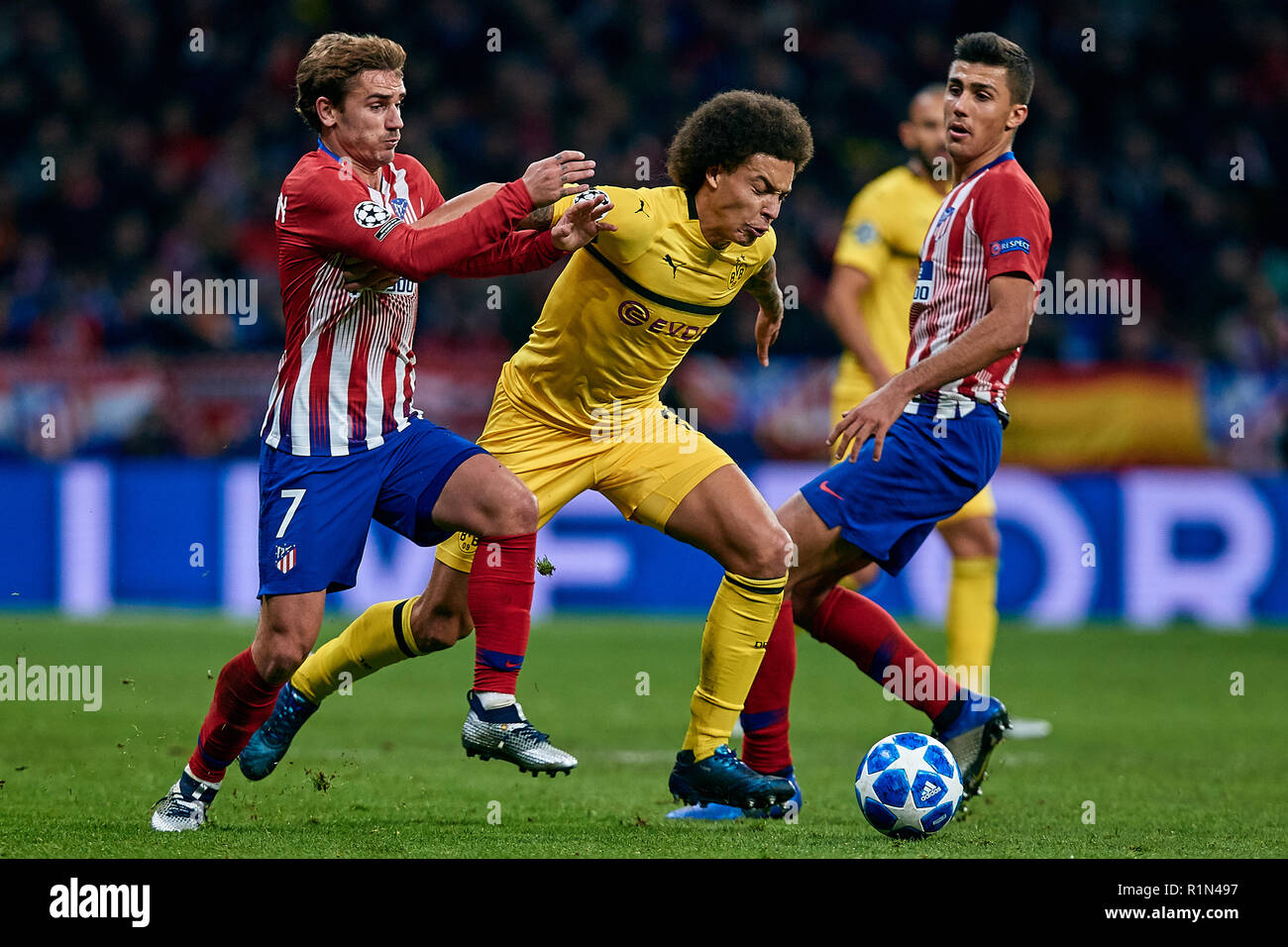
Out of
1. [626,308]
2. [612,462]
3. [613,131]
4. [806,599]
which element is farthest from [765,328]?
[613,131]

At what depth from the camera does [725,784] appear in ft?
16.2

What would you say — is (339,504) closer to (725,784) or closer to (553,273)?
(725,784)

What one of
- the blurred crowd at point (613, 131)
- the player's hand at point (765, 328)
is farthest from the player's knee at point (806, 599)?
the blurred crowd at point (613, 131)

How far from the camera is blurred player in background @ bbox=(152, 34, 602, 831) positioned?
464cm

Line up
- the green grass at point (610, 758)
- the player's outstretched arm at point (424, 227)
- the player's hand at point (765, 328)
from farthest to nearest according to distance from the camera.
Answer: the player's hand at point (765, 328) → the green grass at point (610, 758) → the player's outstretched arm at point (424, 227)

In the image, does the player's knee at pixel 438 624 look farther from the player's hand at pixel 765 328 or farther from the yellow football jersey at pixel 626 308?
the player's hand at pixel 765 328

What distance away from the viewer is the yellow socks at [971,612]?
673 centimetres

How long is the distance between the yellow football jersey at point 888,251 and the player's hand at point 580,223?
2.66m

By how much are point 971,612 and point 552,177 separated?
3044 millimetres

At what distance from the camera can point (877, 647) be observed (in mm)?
5480

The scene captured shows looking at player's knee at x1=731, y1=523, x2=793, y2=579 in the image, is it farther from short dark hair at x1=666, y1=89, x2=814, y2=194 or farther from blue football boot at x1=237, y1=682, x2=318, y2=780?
blue football boot at x1=237, y1=682, x2=318, y2=780
